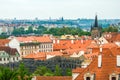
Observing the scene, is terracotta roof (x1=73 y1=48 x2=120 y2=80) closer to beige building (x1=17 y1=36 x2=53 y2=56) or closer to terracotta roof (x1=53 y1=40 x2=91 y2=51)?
terracotta roof (x1=53 y1=40 x2=91 y2=51)

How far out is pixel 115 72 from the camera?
30.2 meters

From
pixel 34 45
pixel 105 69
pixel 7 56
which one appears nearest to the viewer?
→ pixel 105 69

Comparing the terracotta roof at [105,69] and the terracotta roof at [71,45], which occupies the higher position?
the terracotta roof at [105,69]

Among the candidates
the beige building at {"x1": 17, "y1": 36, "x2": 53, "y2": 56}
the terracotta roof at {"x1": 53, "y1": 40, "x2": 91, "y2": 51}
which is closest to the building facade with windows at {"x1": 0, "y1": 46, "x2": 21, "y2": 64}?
the beige building at {"x1": 17, "y1": 36, "x2": 53, "y2": 56}

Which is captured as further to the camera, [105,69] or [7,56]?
[7,56]

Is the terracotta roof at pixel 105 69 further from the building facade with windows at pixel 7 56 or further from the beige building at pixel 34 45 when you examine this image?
the beige building at pixel 34 45

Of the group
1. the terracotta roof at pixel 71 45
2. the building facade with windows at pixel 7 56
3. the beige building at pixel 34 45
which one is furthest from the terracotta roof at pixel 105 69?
the beige building at pixel 34 45

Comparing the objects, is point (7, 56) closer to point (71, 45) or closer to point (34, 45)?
point (71, 45)

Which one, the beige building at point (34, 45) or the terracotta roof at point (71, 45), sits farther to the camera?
the beige building at point (34, 45)

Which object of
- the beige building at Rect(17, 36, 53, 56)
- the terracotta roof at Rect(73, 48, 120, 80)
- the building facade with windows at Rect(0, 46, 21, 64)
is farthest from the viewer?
the beige building at Rect(17, 36, 53, 56)

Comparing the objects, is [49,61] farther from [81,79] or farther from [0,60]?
[81,79]

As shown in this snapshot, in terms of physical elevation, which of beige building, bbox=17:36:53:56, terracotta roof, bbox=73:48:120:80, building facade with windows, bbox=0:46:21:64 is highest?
terracotta roof, bbox=73:48:120:80

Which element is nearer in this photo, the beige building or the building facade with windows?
the building facade with windows

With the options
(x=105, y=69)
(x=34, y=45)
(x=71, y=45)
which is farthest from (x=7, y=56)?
(x=105, y=69)
